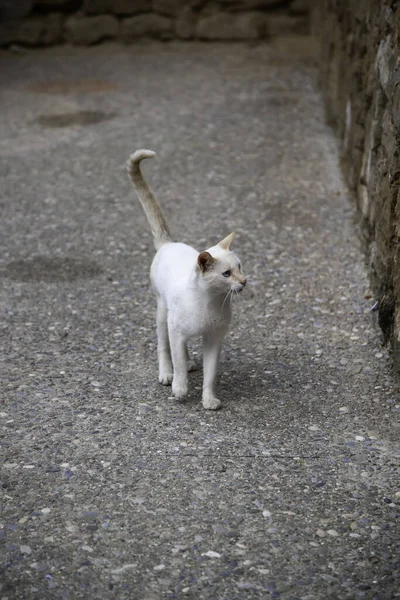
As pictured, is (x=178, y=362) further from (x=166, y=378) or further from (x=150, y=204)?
(x=150, y=204)

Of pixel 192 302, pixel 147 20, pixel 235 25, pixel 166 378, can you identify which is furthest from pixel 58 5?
pixel 192 302

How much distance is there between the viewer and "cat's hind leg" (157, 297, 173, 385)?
406cm

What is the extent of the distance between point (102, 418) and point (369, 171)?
256cm

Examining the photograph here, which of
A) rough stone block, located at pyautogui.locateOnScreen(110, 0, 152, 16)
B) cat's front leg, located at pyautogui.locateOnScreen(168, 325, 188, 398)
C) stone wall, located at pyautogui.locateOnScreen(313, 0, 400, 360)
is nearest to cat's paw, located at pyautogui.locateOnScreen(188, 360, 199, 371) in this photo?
cat's front leg, located at pyautogui.locateOnScreen(168, 325, 188, 398)

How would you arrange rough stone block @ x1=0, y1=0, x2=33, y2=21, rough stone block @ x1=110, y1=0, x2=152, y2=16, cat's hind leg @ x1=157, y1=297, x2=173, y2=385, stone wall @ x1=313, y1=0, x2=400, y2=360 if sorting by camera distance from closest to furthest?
1. cat's hind leg @ x1=157, y1=297, x2=173, y2=385
2. stone wall @ x1=313, y1=0, x2=400, y2=360
3. rough stone block @ x1=0, y1=0, x2=33, y2=21
4. rough stone block @ x1=110, y1=0, x2=152, y2=16

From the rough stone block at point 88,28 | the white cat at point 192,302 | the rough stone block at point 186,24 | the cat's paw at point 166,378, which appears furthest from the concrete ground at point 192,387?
the rough stone block at point 186,24

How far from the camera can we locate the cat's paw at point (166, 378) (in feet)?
13.4

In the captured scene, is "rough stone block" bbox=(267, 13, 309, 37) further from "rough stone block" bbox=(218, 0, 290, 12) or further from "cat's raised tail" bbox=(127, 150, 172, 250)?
"cat's raised tail" bbox=(127, 150, 172, 250)

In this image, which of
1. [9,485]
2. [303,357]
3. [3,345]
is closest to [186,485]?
[9,485]

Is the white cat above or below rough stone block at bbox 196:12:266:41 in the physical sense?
above

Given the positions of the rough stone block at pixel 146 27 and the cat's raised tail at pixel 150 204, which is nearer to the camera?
the cat's raised tail at pixel 150 204

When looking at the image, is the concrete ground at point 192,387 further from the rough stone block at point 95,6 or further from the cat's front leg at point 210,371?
the rough stone block at point 95,6

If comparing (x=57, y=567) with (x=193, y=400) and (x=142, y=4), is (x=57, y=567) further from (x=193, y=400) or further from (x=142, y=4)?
(x=142, y=4)

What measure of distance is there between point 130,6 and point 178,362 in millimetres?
7864
